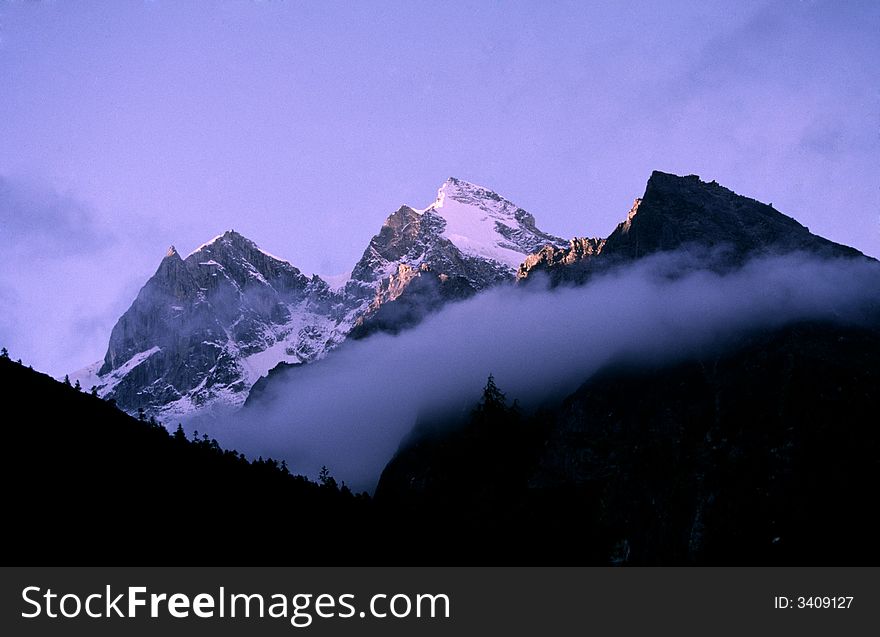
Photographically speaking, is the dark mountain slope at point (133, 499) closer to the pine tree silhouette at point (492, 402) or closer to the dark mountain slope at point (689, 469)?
the dark mountain slope at point (689, 469)

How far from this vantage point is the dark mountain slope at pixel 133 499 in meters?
87.5

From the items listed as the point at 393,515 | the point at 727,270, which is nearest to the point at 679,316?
the point at 727,270

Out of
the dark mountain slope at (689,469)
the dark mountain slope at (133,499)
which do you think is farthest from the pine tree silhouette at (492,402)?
the dark mountain slope at (133,499)

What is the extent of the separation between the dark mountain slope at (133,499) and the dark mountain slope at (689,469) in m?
20.4

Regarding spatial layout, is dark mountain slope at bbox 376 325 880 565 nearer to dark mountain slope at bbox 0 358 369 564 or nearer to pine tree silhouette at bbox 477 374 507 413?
pine tree silhouette at bbox 477 374 507 413

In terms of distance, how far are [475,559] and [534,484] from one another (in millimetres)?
33768

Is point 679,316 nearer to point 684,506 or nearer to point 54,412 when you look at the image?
point 684,506

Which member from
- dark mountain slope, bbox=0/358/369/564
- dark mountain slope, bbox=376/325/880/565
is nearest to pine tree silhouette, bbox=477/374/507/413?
dark mountain slope, bbox=376/325/880/565

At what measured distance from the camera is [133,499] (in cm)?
9975

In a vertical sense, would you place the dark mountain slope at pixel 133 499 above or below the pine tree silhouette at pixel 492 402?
below

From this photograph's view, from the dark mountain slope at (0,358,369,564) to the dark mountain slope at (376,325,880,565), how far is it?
2042cm
